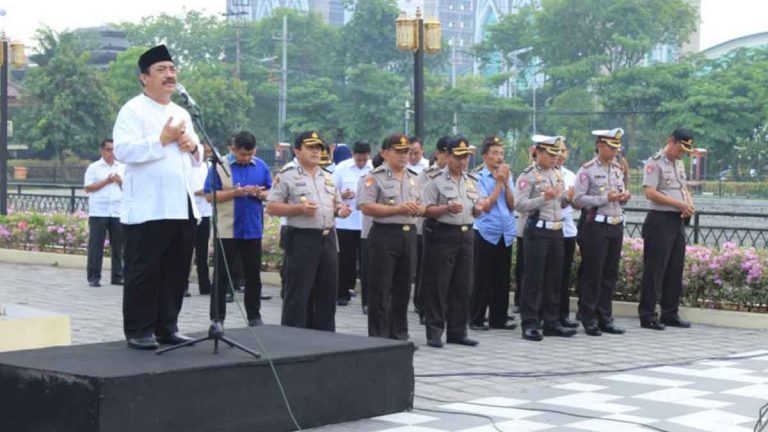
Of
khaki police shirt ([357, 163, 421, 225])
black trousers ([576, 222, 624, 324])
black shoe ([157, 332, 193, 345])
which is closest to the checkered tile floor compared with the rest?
black shoe ([157, 332, 193, 345])

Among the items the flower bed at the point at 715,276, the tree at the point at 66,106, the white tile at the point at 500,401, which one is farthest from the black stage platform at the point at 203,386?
the tree at the point at 66,106

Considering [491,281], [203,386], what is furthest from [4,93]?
[203,386]

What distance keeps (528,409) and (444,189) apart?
271 centimetres

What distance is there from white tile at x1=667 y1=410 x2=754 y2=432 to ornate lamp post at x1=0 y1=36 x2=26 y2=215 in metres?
16.3

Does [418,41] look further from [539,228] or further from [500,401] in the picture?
[500,401]

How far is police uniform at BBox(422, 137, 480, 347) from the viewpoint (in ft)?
30.8

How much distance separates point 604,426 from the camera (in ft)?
21.6

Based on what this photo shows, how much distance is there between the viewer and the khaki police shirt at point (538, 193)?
996 cm

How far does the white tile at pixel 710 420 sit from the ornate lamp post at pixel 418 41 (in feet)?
26.3

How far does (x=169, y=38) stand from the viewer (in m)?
73.2

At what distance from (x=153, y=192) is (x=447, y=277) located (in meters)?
3.54

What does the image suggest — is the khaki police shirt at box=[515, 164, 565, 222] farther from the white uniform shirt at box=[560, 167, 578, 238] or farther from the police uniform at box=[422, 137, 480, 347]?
the police uniform at box=[422, 137, 480, 347]

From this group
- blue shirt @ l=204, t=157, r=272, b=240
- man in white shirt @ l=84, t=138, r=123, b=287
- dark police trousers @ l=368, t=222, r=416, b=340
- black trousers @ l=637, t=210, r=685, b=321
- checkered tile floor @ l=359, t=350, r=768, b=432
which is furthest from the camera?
man in white shirt @ l=84, t=138, r=123, b=287

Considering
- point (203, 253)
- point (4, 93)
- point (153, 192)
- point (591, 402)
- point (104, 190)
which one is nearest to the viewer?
point (153, 192)
